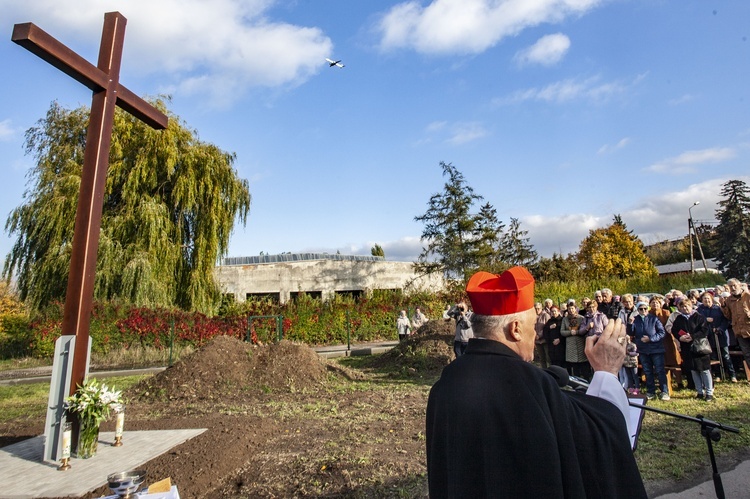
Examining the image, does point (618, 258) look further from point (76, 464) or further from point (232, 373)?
point (76, 464)

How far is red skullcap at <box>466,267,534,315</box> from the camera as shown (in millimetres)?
1989

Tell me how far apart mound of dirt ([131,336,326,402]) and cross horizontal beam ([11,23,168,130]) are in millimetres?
6474

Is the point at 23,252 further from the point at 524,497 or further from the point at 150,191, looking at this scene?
the point at 524,497

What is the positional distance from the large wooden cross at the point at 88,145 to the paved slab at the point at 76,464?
0.96 meters

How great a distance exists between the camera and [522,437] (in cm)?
167

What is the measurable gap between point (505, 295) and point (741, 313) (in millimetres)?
9298

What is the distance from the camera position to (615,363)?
6.88ft

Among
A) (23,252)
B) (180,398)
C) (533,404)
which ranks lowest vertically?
(180,398)

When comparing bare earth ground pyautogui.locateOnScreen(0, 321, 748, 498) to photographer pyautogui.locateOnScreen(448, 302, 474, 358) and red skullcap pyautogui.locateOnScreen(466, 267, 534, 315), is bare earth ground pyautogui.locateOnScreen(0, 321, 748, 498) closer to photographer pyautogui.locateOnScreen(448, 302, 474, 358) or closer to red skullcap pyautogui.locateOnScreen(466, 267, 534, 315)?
photographer pyautogui.locateOnScreen(448, 302, 474, 358)

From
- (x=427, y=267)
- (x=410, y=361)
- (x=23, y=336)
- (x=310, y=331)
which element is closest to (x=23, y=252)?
(x=23, y=336)

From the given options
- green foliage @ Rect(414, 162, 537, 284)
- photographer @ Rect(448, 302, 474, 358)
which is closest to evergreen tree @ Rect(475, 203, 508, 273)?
green foliage @ Rect(414, 162, 537, 284)

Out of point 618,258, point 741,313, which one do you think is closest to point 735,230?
point 618,258

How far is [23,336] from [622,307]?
22679mm

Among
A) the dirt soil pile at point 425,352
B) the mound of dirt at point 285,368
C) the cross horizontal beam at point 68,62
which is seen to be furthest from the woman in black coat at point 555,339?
the cross horizontal beam at point 68,62
